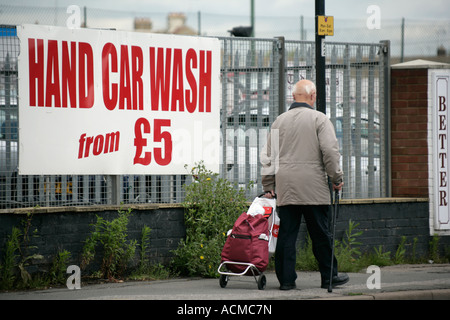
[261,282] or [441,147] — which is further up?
[441,147]

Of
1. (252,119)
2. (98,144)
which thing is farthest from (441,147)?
(98,144)

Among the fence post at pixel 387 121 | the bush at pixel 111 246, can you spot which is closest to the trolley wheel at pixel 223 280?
the bush at pixel 111 246

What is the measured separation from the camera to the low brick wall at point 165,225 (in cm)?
867

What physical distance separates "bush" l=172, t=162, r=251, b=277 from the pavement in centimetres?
24

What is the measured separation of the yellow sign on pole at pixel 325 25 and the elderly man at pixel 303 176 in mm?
1741

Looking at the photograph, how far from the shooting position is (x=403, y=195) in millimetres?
11453

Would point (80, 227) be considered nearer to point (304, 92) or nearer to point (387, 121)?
point (304, 92)

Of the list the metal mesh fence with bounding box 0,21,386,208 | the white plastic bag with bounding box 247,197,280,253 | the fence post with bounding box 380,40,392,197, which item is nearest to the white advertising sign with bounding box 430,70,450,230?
the fence post with bounding box 380,40,392,197

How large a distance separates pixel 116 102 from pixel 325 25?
8.96 feet

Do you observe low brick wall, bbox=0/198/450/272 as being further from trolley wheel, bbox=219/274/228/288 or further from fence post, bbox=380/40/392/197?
trolley wheel, bbox=219/274/228/288

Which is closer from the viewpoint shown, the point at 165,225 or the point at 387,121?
the point at 165,225

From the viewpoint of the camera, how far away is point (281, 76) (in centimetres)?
1056
